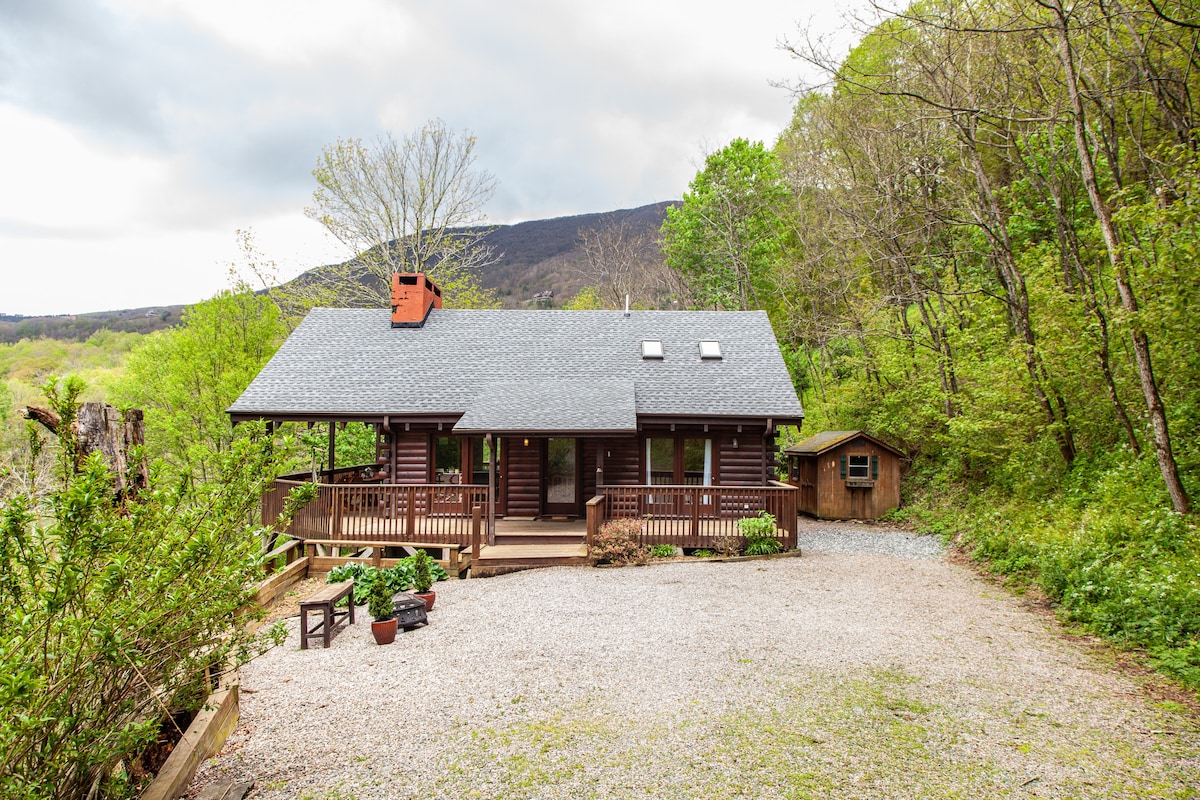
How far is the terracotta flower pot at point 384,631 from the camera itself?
6.97m

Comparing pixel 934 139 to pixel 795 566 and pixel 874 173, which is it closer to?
pixel 874 173

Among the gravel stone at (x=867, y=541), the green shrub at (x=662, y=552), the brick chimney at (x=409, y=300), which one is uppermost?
the brick chimney at (x=409, y=300)

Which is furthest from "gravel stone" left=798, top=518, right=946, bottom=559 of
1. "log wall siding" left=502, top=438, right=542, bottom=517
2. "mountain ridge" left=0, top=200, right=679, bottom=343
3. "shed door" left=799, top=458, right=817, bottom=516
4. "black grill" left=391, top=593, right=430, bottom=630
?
"mountain ridge" left=0, top=200, right=679, bottom=343

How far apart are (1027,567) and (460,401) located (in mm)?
10953

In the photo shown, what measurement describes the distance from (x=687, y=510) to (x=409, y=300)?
32.3ft

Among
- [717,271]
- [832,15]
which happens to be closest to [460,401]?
[832,15]

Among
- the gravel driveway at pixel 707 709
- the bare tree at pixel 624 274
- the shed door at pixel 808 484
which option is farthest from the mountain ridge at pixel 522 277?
the gravel driveway at pixel 707 709

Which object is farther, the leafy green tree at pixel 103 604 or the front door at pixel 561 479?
the front door at pixel 561 479

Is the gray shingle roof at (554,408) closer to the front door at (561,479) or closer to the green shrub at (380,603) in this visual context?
the front door at (561,479)

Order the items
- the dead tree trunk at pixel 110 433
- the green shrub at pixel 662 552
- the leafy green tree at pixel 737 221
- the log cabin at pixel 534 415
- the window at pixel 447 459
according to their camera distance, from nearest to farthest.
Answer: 1. the dead tree trunk at pixel 110 433
2. the green shrub at pixel 662 552
3. the log cabin at pixel 534 415
4. the window at pixel 447 459
5. the leafy green tree at pixel 737 221

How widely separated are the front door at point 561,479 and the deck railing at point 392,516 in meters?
2.43

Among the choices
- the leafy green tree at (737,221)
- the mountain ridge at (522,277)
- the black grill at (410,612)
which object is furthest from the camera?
the mountain ridge at (522,277)

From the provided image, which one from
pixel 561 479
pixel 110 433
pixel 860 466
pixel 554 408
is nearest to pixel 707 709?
pixel 110 433

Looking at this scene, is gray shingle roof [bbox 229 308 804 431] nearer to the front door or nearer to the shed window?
the front door
